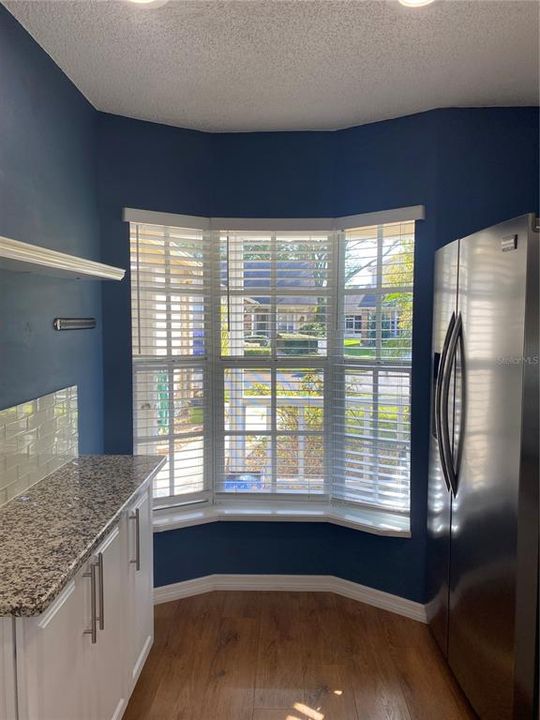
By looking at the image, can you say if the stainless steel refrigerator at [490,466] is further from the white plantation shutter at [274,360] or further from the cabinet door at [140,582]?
the cabinet door at [140,582]

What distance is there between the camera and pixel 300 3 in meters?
1.82

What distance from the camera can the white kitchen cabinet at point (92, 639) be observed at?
4.11 feet

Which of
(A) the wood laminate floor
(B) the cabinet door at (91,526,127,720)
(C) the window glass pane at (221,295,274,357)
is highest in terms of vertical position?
(C) the window glass pane at (221,295,274,357)

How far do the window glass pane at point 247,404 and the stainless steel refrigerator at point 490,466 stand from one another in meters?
1.02

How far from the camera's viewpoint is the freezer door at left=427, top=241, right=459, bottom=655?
234 centimetres

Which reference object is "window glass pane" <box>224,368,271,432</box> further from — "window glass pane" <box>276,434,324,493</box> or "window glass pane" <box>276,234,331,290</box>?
"window glass pane" <box>276,234,331,290</box>

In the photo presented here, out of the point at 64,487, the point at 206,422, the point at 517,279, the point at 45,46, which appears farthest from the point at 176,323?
the point at 517,279

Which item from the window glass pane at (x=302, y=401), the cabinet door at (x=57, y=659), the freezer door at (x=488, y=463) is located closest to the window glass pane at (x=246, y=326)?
the window glass pane at (x=302, y=401)

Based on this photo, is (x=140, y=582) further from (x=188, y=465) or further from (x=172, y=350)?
(x=172, y=350)

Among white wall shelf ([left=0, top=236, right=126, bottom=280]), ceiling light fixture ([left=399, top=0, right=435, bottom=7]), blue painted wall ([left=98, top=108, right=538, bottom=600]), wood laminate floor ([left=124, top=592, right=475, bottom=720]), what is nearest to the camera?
white wall shelf ([left=0, top=236, right=126, bottom=280])

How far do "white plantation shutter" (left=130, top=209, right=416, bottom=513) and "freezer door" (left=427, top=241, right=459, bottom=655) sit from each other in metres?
0.26

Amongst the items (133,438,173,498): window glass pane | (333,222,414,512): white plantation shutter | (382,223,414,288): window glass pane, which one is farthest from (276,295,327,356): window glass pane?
(133,438,173,498): window glass pane

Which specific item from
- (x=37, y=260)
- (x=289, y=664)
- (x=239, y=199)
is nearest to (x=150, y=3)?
(x=37, y=260)

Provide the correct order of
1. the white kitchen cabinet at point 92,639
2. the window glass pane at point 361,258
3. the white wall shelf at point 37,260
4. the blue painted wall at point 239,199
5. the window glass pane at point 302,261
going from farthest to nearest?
1. the window glass pane at point 302,261
2. the window glass pane at point 361,258
3. the blue painted wall at point 239,199
4. the white wall shelf at point 37,260
5. the white kitchen cabinet at point 92,639
